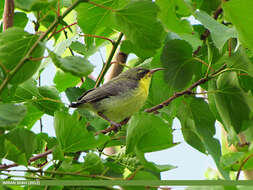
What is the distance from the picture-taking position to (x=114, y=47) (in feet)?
4.52

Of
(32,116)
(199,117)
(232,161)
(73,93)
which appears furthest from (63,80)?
(232,161)

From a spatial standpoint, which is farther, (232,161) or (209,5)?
(209,5)

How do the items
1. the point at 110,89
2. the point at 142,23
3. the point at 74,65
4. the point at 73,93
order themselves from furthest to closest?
the point at 110,89, the point at 73,93, the point at 142,23, the point at 74,65

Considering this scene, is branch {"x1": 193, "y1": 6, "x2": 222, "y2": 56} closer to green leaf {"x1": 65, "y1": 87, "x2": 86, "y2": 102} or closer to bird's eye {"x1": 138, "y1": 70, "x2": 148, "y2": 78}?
green leaf {"x1": 65, "y1": 87, "x2": 86, "y2": 102}

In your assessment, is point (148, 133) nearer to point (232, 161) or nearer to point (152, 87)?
point (232, 161)

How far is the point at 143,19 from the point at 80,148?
0.41 metres

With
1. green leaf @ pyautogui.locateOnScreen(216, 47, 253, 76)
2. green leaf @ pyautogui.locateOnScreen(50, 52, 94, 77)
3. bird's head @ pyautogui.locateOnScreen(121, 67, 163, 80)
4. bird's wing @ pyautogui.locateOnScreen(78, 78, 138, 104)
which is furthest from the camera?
bird's head @ pyautogui.locateOnScreen(121, 67, 163, 80)

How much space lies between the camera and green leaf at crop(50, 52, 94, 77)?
868 millimetres

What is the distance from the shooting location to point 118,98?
211cm

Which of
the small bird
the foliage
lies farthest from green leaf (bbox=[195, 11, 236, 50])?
the small bird

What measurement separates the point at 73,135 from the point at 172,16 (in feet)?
1.48

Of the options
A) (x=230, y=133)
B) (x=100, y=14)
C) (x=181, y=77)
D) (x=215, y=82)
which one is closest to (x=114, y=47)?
(x=100, y=14)

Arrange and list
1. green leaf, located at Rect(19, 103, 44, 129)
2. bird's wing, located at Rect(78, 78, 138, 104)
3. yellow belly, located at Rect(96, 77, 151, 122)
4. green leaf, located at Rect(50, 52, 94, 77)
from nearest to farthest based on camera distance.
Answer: green leaf, located at Rect(50, 52, 94, 77) → green leaf, located at Rect(19, 103, 44, 129) → bird's wing, located at Rect(78, 78, 138, 104) → yellow belly, located at Rect(96, 77, 151, 122)

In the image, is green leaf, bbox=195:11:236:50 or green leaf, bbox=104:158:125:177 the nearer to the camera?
green leaf, bbox=195:11:236:50
